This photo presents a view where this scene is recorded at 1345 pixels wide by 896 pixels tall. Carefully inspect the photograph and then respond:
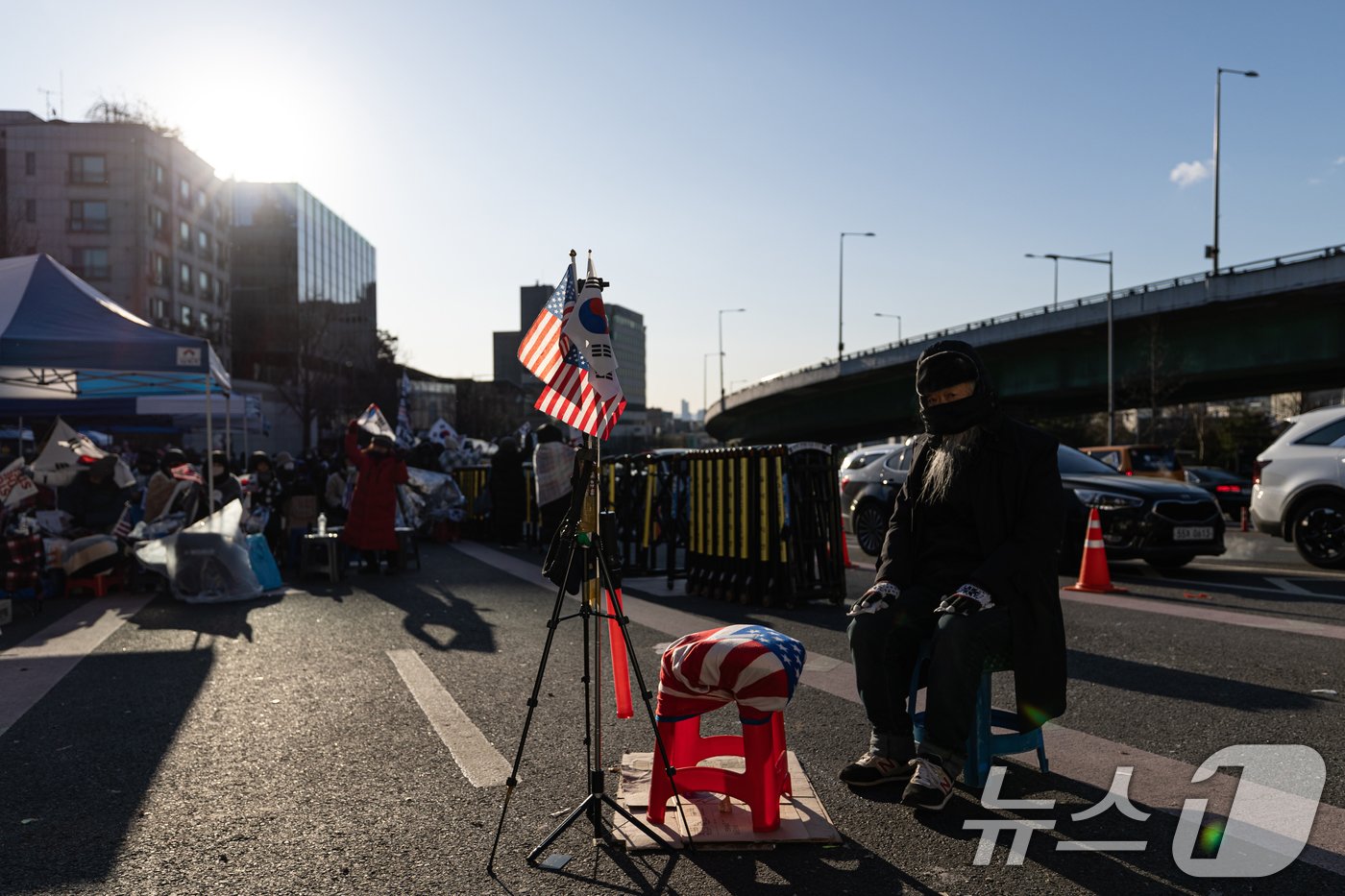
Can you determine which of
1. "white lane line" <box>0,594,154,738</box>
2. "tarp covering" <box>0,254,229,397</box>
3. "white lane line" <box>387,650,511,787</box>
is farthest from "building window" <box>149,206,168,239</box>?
"white lane line" <box>387,650,511,787</box>

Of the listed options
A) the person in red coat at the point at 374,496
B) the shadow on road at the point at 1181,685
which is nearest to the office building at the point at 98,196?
the person in red coat at the point at 374,496

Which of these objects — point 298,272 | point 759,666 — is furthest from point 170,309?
point 759,666

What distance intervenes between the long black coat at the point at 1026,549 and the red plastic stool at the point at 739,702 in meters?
0.87

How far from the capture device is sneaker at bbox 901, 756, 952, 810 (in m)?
4.02

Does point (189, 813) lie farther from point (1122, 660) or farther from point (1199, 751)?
point (1122, 660)

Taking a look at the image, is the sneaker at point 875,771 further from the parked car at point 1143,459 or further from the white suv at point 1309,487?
the parked car at point 1143,459

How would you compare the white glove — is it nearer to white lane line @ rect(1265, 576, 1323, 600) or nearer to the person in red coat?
white lane line @ rect(1265, 576, 1323, 600)

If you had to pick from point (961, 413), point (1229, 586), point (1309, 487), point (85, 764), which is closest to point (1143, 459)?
point (1309, 487)

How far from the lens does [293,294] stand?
83062 millimetres

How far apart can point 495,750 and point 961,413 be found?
A: 2683 mm

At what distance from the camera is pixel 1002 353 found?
39.6m

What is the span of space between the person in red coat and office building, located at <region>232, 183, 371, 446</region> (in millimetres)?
54000

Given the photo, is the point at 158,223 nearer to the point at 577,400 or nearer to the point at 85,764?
the point at 85,764

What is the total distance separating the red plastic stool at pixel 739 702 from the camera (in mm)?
3805
